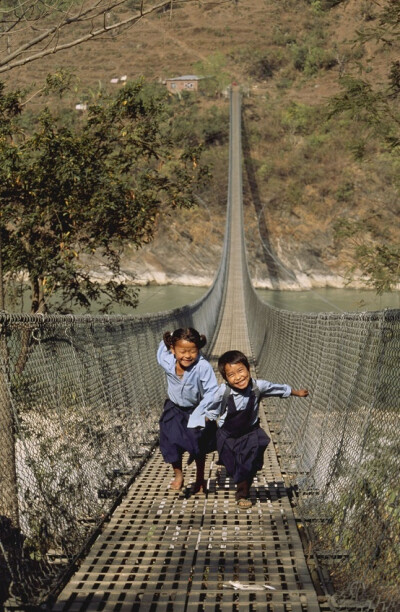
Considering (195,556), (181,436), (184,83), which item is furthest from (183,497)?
(184,83)

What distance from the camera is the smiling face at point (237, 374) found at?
10.9 feet

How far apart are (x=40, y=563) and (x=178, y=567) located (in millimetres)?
463

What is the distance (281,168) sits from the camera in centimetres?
3781

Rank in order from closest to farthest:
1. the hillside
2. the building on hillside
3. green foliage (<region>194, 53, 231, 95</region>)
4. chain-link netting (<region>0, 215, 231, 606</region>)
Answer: chain-link netting (<region>0, 215, 231, 606</region>)
the hillside
the building on hillside
green foliage (<region>194, 53, 231, 95</region>)

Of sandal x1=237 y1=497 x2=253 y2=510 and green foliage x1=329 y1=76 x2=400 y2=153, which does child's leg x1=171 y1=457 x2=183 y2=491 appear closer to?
sandal x1=237 y1=497 x2=253 y2=510

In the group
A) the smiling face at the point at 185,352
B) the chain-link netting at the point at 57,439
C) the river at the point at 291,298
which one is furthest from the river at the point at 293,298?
the smiling face at the point at 185,352

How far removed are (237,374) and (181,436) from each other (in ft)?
1.93

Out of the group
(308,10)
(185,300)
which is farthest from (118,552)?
(308,10)

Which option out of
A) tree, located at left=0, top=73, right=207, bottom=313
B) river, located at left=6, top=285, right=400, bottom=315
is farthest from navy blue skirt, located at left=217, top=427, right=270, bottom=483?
river, located at left=6, top=285, right=400, bottom=315

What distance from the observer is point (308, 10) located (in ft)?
205

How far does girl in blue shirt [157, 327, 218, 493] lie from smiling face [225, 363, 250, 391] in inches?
8.8

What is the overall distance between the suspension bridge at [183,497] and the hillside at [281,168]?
57.6 ft

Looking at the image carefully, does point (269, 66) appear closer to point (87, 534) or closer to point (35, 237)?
point (35, 237)

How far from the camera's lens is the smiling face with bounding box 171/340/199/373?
3.60 metres
